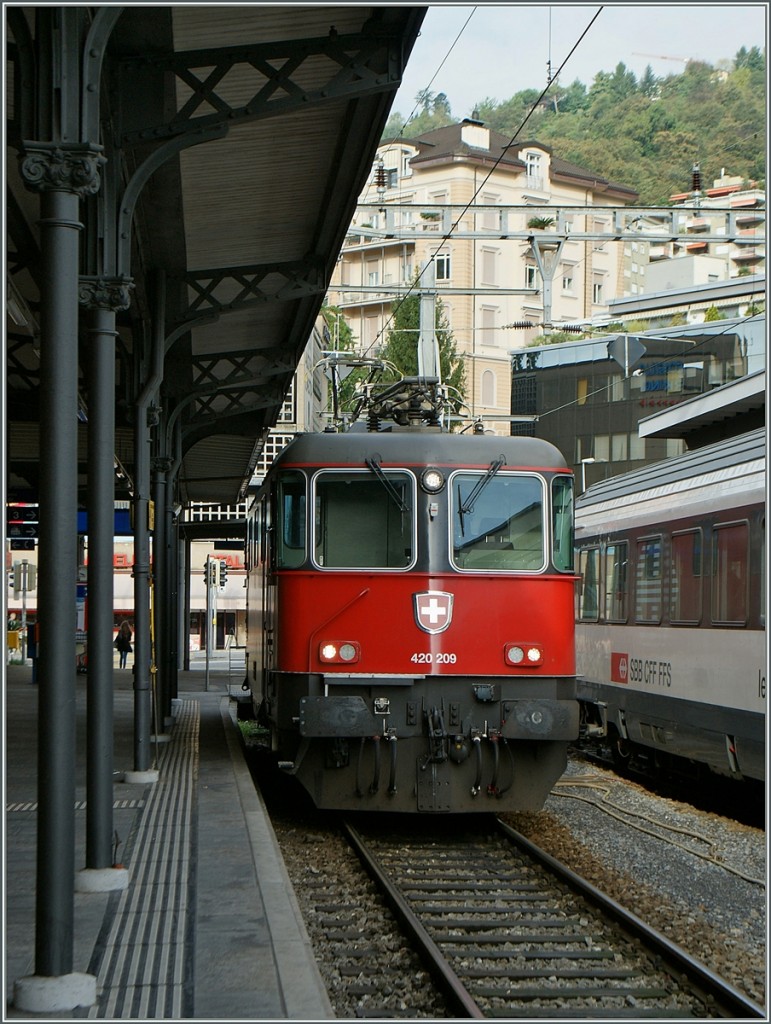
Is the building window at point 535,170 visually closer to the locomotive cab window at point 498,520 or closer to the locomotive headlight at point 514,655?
the locomotive cab window at point 498,520

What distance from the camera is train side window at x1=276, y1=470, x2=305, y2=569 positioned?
35.8ft

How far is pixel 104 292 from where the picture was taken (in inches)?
324

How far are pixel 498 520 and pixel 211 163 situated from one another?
371cm

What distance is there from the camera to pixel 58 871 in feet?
18.3

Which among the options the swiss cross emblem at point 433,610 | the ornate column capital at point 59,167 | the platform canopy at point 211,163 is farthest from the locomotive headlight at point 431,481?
the ornate column capital at point 59,167

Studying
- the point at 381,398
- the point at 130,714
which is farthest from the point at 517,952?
the point at 130,714

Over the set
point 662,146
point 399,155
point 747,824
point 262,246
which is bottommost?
point 747,824

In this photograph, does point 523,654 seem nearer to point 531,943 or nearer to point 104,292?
point 531,943

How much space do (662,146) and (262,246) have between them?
4309 centimetres


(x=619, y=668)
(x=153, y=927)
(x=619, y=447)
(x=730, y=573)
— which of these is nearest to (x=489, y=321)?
(x=619, y=447)

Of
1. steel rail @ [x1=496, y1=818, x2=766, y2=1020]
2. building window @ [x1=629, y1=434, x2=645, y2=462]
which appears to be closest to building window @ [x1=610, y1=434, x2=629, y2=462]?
building window @ [x1=629, y1=434, x2=645, y2=462]

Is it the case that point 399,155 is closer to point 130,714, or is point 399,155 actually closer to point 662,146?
point 662,146

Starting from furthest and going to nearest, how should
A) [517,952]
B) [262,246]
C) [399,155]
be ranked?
[399,155]
[262,246]
[517,952]

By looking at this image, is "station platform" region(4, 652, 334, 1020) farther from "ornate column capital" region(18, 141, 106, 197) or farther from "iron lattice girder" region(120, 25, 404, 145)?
"iron lattice girder" region(120, 25, 404, 145)
